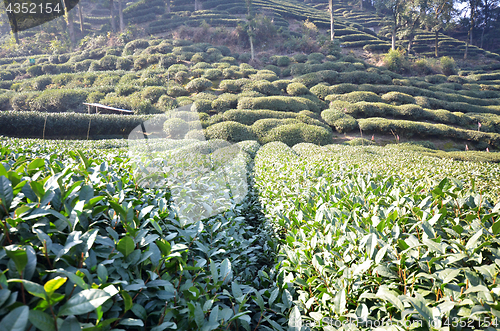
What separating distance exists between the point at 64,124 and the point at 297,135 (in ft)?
41.0

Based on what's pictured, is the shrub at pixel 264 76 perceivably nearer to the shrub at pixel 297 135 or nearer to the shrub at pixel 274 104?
the shrub at pixel 274 104

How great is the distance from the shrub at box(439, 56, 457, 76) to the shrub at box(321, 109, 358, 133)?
18.9 m

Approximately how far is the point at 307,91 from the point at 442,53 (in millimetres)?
27121

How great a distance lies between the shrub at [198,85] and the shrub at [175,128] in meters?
6.49

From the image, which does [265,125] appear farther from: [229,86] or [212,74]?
[212,74]

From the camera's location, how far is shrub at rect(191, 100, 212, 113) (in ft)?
49.9

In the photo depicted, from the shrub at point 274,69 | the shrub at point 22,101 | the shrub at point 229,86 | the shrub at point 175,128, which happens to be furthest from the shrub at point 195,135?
the shrub at point 274,69

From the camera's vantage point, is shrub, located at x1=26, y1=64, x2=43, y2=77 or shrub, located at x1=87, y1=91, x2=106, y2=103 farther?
shrub, located at x1=26, y1=64, x2=43, y2=77

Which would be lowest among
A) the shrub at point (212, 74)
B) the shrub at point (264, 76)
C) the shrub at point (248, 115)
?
the shrub at point (248, 115)

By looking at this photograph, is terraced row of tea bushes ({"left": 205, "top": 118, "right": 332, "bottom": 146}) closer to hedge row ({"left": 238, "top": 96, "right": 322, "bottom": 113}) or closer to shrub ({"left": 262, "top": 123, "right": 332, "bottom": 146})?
shrub ({"left": 262, "top": 123, "right": 332, "bottom": 146})

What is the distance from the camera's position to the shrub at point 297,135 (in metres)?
12.1

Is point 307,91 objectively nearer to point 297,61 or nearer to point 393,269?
point 297,61

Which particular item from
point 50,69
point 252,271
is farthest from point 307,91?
point 50,69

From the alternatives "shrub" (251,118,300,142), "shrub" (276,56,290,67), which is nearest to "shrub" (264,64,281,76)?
"shrub" (276,56,290,67)
